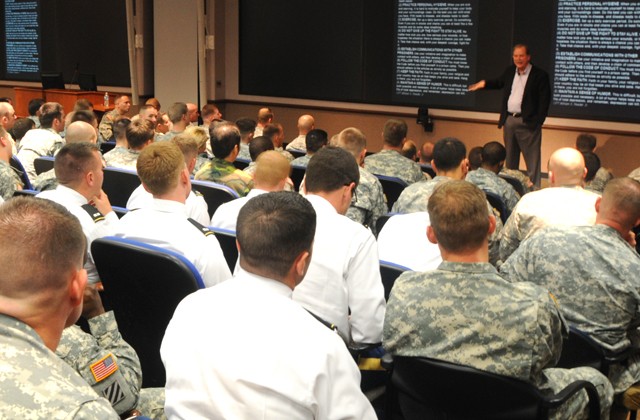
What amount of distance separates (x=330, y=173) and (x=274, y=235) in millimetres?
1339

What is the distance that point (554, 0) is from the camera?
29.1ft

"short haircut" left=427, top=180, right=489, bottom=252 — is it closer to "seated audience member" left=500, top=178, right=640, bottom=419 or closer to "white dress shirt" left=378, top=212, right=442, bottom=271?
"seated audience member" left=500, top=178, right=640, bottom=419

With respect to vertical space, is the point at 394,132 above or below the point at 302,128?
above

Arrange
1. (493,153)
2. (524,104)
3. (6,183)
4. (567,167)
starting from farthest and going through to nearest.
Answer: (524,104) < (493,153) < (6,183) < (567,167)

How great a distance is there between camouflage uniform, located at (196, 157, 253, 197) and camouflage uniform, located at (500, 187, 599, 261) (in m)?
1.79

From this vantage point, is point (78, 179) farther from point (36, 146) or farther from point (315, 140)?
point (36, 146)

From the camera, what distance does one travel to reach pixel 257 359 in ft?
5.84

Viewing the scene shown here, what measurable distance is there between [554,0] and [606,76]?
1.01m

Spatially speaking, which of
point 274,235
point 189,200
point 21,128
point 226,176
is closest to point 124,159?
point 226,176

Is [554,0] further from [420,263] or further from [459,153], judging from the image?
[420,263]

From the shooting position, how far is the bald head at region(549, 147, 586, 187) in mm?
4297

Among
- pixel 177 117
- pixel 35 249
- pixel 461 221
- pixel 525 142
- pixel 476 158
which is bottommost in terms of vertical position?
pixel 525 142

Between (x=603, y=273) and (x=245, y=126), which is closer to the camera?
(x=603, y=273)

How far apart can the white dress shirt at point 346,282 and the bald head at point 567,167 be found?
1.77 metres
